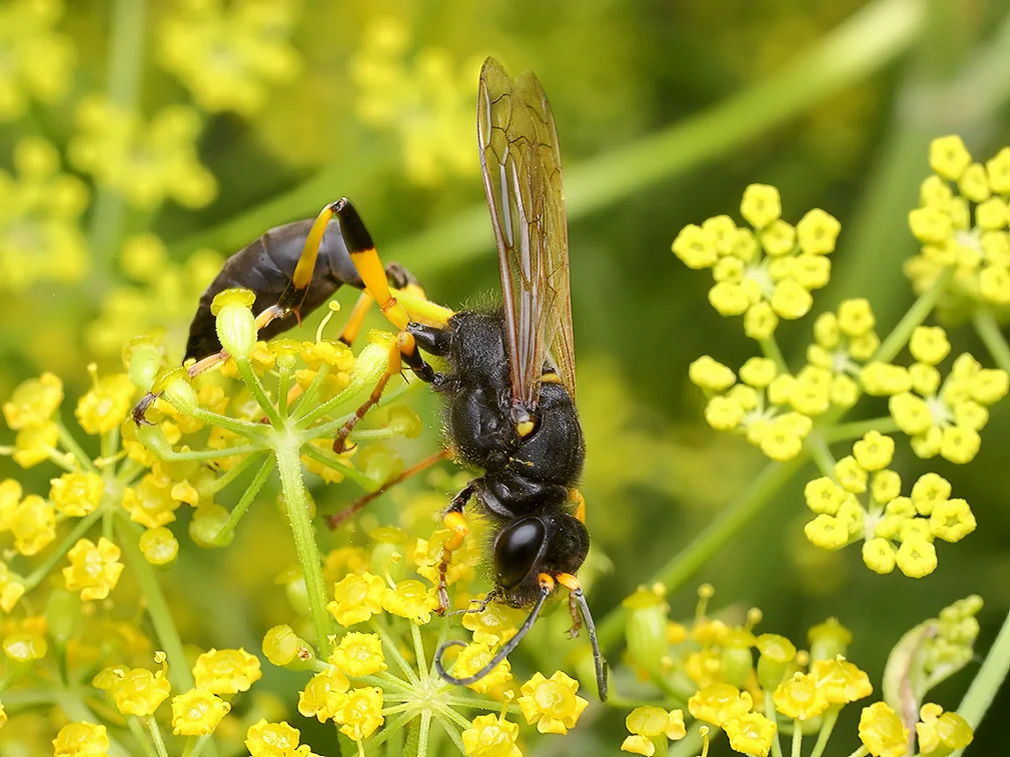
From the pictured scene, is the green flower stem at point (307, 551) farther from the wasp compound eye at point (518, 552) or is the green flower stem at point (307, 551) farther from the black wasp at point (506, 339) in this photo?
the wasp compound eye at point (518, 552)

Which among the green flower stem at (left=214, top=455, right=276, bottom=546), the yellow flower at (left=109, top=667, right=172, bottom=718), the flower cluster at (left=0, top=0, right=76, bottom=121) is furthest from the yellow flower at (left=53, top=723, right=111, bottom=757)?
the flower cluster at (left=0, top=0, right=76, bottom=121)

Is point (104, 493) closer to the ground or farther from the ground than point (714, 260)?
closer to the ground

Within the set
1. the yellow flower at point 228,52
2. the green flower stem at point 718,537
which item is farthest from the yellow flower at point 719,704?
the yellow flower at point 228,52

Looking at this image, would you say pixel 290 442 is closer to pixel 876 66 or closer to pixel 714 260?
pixel 714 260

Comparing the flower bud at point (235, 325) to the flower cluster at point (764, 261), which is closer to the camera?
the flower bud at point (235, 325)

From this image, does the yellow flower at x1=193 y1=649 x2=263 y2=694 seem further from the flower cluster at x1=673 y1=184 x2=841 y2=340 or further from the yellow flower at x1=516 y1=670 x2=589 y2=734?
the flower cluster at x1=673 y1=184 x2=841 y2=340

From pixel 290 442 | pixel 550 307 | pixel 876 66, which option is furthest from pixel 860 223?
pixel 290 442
